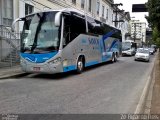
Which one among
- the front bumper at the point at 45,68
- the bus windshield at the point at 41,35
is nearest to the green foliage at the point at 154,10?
the bus windshield at the point at 41,35

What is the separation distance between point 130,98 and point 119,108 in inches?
59.7

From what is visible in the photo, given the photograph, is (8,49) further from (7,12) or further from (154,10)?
(154,10)

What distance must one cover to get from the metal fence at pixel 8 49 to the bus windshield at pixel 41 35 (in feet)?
11.2

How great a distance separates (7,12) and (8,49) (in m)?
3.41

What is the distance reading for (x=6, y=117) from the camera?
5.81m

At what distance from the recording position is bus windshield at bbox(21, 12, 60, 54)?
468 inches

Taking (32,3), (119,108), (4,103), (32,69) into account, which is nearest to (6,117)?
(4,103)

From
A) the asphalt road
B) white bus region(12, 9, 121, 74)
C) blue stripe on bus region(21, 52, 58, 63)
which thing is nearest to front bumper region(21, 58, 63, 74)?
white bus region(12, 9, 121, 74)

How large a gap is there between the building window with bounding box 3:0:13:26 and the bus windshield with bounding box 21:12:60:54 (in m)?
6.07

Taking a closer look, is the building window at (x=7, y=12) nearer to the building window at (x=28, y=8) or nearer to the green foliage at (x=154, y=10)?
the building window at (x=28, y=8)

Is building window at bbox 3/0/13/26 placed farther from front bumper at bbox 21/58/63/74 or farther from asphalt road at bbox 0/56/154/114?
asphalt road at bbox 0/56/154/114

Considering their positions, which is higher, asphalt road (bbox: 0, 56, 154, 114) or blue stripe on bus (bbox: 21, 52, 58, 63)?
blue stripe on bus (bbox: 21, 52, 58, 63)

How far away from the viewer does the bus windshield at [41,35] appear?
1189 centimetres

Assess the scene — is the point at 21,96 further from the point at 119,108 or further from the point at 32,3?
the point at 32,3
